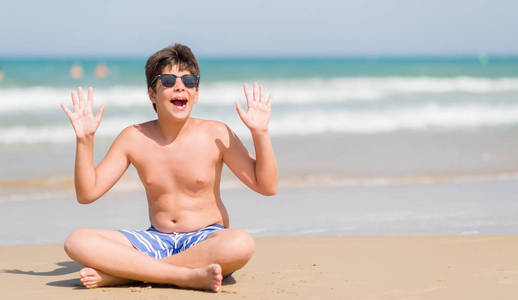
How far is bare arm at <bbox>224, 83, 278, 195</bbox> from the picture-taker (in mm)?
3762

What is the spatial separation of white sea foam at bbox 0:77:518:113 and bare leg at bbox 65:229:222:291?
13605mm

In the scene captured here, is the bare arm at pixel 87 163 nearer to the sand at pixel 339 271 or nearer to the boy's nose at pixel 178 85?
the boy's nose at pixel 178 85

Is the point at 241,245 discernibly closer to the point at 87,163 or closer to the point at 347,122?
the point at 87,163

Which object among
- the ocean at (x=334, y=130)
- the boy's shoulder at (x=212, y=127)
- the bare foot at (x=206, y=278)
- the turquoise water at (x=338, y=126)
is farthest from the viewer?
the turquoise water at (x=338, y=126)

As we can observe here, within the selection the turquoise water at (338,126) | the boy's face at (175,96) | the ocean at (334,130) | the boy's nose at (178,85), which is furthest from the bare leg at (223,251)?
the turquoise water at (338,126)

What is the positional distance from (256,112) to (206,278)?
37.4 inches

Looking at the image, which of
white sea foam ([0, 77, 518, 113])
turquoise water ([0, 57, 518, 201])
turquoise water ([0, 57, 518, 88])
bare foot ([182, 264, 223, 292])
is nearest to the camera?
bare foot ([182, 264, 223, 292])

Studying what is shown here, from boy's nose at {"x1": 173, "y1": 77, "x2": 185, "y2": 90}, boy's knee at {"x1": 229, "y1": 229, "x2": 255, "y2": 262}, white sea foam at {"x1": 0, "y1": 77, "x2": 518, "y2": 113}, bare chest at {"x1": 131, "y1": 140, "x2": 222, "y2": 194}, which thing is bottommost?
boy's knee at {"x1": 229, "y1": 229, "x2": 255, "y2": 262}

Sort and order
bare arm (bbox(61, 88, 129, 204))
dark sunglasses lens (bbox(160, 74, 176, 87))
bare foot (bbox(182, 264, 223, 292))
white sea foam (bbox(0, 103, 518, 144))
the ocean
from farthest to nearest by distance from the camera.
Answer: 1. white sea foam (bbox(0, 103, 518, 144))
2. the ocean
3. dark sunglasses lens (bbox(160, 74, 176, 87))
4. bare arm (bbox(61, 88, 129, 204))
5. bare foot (bbox(182, 264, 223, 292))

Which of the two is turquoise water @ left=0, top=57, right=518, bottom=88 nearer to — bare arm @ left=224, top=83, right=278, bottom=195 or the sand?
the sand

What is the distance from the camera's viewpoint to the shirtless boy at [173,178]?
A: 3602 millimetres

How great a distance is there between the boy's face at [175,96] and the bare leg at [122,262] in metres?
0.81

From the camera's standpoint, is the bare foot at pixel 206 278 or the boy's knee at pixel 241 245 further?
the boy's knee at pixel 241 245

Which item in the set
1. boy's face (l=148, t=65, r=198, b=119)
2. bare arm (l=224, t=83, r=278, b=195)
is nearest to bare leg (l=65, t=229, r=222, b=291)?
bare arm (l=224, t=83, r=278, b=195)
